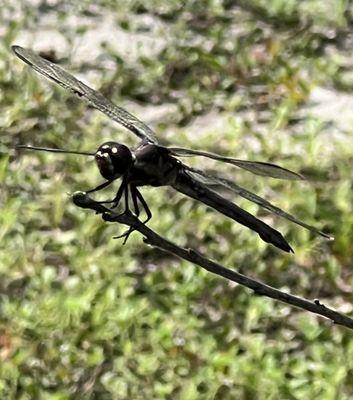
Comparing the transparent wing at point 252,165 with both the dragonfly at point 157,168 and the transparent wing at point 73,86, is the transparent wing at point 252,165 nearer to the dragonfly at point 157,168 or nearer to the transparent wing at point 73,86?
the dragonfly at point 157,168

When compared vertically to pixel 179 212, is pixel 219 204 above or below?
above

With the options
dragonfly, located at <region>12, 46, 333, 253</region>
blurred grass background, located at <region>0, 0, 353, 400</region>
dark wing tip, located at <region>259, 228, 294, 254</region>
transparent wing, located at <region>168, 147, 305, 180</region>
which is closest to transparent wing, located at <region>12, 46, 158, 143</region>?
dragonfly, located at <region>12, 46, 333, 253</region>

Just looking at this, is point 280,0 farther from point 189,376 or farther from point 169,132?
point 189,376

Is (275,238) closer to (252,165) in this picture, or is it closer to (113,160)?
(252,165)

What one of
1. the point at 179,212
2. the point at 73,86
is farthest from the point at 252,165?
the point at 179,212

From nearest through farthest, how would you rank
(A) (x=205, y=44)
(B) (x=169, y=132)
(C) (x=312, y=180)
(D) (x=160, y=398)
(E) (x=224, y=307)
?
(D) (x=160, y=398)
(E) (x=224, y=307)
(C) (x=312, y=180)
(B) (x=169, y=132)
(A) (x=205, y=44)

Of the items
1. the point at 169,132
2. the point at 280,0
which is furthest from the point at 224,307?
the point at 280,0

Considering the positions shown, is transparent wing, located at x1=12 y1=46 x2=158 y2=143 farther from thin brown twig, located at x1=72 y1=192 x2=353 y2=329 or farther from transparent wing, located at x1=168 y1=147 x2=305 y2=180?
thin brown twig, located at x1=72 y1=192 x2=353 y2=329
